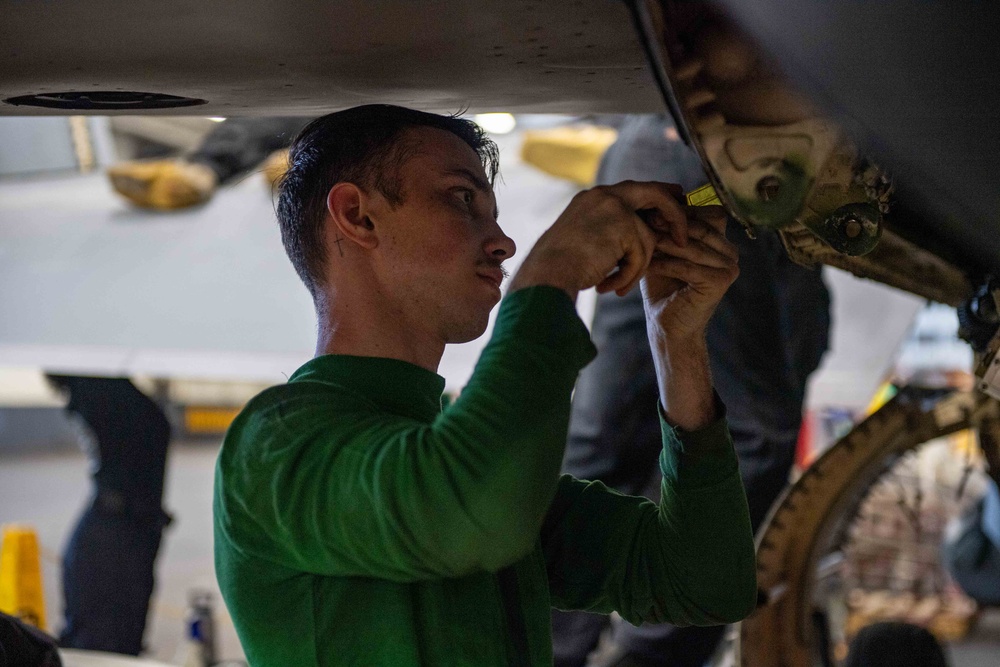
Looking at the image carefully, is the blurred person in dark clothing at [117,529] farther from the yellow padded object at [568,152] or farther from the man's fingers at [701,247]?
the man's fingers at [701,247]

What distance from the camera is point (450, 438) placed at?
69 cm

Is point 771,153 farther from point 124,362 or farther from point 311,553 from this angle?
point 124,362

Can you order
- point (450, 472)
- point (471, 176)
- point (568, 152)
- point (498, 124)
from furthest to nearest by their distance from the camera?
point (498, 124) → point (568, 152) → point (471, 176) → point (450, 472)

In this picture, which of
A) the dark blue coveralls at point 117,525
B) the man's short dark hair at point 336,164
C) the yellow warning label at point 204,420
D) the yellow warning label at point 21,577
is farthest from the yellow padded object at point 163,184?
the yellow warning label at point 204,420

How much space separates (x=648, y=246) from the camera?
81cm

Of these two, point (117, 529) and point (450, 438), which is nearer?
point (450, 438)

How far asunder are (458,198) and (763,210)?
27 centimetres

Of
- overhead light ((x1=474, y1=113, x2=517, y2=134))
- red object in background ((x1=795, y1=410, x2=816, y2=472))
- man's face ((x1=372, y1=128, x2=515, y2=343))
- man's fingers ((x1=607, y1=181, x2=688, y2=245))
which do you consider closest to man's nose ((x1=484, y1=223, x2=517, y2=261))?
man's face ((x1=372, y1=128, x2=515, y2=343))

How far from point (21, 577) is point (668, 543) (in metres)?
1.80

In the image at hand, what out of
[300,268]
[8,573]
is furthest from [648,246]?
[8,573]

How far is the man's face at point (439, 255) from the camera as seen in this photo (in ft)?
2.81

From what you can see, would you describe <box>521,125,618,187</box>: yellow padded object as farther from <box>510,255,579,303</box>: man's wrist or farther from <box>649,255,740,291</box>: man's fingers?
<box>510,255,579,303</box>: man's wrist

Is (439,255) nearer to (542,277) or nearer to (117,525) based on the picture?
(542,277)

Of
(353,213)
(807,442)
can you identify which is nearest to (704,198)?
(353,213)
